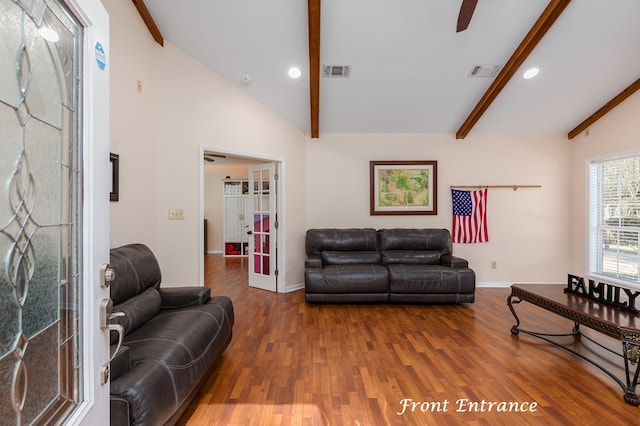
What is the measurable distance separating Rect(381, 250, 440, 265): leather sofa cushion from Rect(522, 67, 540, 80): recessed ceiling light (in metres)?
2.53

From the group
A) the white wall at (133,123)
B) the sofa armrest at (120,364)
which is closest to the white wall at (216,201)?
the white wall at (133,123)

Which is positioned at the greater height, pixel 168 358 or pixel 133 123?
pixel 133 123

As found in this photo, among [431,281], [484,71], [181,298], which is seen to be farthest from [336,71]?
[181,298]

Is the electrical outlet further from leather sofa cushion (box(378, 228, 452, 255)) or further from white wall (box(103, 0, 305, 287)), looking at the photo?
leather sofa cushion (box(378, 228, 452, 255))

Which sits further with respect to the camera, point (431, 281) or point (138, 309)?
point (431, 281)

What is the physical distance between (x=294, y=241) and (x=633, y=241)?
467cm

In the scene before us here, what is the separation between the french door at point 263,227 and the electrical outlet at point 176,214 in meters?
1.38

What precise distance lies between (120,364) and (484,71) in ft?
14.4

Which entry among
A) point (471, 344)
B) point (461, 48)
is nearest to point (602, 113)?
point (461, 48)

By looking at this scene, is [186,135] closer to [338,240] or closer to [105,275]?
[338,240]

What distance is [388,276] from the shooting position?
3.74 meters

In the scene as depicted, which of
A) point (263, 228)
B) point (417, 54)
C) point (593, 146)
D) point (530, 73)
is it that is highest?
point (417, 54)

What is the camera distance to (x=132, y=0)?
2.69 m

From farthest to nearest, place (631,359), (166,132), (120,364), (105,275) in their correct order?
(166,132) → (631,359) → (120,364) → (105,275)
